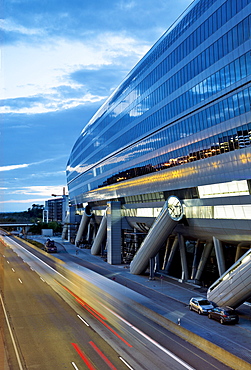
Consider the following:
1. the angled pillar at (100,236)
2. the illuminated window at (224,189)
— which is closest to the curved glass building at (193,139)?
the illuminated window at (224,189)

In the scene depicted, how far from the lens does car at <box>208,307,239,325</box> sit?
28984mm

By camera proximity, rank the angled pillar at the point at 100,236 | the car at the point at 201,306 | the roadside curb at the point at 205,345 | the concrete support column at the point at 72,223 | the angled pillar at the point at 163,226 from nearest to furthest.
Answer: the roadside curb at the point at 205,345
the car at the point at 201,306
the angled pillar at the point at 163,226
the angled pillar at the point at 100,236
the concrete support column at the point at 72,223

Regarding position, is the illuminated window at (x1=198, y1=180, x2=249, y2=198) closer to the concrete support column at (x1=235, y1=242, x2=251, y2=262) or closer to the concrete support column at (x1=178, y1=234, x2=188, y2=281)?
the concrete support column at (x1=235, y1=242, x2=251, y2=262)

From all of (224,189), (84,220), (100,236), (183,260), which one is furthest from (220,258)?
(84,220)

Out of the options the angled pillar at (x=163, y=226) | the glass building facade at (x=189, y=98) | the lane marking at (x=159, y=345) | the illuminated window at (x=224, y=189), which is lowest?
the lane marking at (x=159, y=345)

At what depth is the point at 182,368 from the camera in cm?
1986

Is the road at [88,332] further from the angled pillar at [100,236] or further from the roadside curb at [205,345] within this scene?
the angled pillar at [100,236]

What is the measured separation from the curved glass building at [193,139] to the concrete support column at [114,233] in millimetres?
199

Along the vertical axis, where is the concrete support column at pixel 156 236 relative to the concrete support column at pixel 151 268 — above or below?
above

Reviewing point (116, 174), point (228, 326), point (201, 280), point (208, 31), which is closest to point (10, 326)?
point (228, 326)

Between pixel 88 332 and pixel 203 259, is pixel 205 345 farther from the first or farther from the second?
pixel 203 259

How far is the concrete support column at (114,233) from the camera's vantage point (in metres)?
67.9

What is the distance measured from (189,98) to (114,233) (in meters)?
33.7

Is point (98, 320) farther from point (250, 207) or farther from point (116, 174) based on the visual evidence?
point (116, 174)
